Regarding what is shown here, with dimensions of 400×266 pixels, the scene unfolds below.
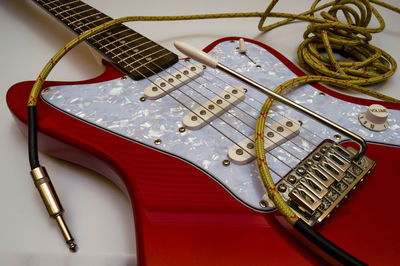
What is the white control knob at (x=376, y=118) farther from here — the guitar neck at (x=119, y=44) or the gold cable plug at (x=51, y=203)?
the gold cable plug at (x=51, y=203)

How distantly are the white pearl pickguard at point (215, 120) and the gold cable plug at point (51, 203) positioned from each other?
0.14 m

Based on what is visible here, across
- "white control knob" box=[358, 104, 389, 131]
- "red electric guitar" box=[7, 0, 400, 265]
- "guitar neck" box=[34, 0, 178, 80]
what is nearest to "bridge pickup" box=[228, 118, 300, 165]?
"red electric guitar" box=[7, 0, 400, 265]

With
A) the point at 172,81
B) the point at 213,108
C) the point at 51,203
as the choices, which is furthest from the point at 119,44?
the point at 51,203

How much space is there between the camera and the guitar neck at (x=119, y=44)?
70 cm

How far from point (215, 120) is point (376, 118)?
30cm

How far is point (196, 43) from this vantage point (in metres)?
0.94

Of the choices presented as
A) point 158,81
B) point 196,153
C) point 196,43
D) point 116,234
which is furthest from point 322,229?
point 196,43

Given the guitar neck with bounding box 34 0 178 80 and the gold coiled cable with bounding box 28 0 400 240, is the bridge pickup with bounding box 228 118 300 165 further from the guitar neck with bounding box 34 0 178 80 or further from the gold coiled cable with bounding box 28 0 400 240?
the guitar neck with bounding box 34 0 178 80

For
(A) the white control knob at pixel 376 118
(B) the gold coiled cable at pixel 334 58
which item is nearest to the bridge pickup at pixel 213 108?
(B) the gold coiled cable at pixel 334 58

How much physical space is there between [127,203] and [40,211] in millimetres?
160

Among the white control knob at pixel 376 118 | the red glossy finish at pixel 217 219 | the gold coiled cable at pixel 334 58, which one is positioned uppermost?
the gold coiled cable at pixel 334 58

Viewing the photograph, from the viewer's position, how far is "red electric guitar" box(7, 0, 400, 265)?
42 centimetres

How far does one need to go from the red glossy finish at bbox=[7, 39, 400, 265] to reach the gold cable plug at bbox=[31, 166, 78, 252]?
0.29ft

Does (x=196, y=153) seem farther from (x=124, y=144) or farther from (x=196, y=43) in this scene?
(x=196, y=43)
